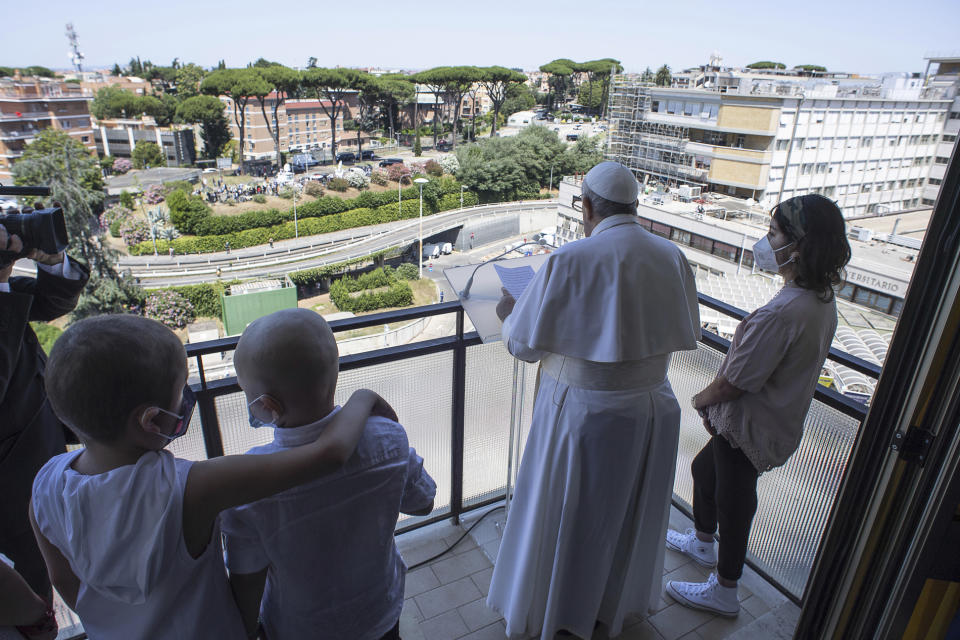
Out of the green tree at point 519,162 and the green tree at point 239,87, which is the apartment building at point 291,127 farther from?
the green tree at point 519,162

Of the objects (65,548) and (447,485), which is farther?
(447,485)

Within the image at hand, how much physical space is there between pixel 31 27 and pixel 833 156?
62.8 m

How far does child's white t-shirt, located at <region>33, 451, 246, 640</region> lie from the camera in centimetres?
69

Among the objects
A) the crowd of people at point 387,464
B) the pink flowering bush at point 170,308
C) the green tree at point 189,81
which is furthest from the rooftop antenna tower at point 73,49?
the crowd of people at point 387,464

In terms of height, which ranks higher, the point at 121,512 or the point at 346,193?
the point at 121,512

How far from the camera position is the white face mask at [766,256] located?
1.34 metres

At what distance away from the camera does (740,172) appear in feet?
82.9

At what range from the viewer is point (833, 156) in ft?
44.7

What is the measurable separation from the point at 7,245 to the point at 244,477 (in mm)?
980

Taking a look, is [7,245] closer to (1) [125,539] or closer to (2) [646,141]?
(1) [125,539]

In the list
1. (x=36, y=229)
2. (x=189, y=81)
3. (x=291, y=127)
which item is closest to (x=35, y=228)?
(x=36, y=229)

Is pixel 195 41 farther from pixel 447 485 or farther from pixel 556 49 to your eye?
pixel 447 485

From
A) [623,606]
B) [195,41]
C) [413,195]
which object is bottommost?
[413,195]

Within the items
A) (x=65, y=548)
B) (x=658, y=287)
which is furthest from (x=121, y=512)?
(x=658, y=287)
